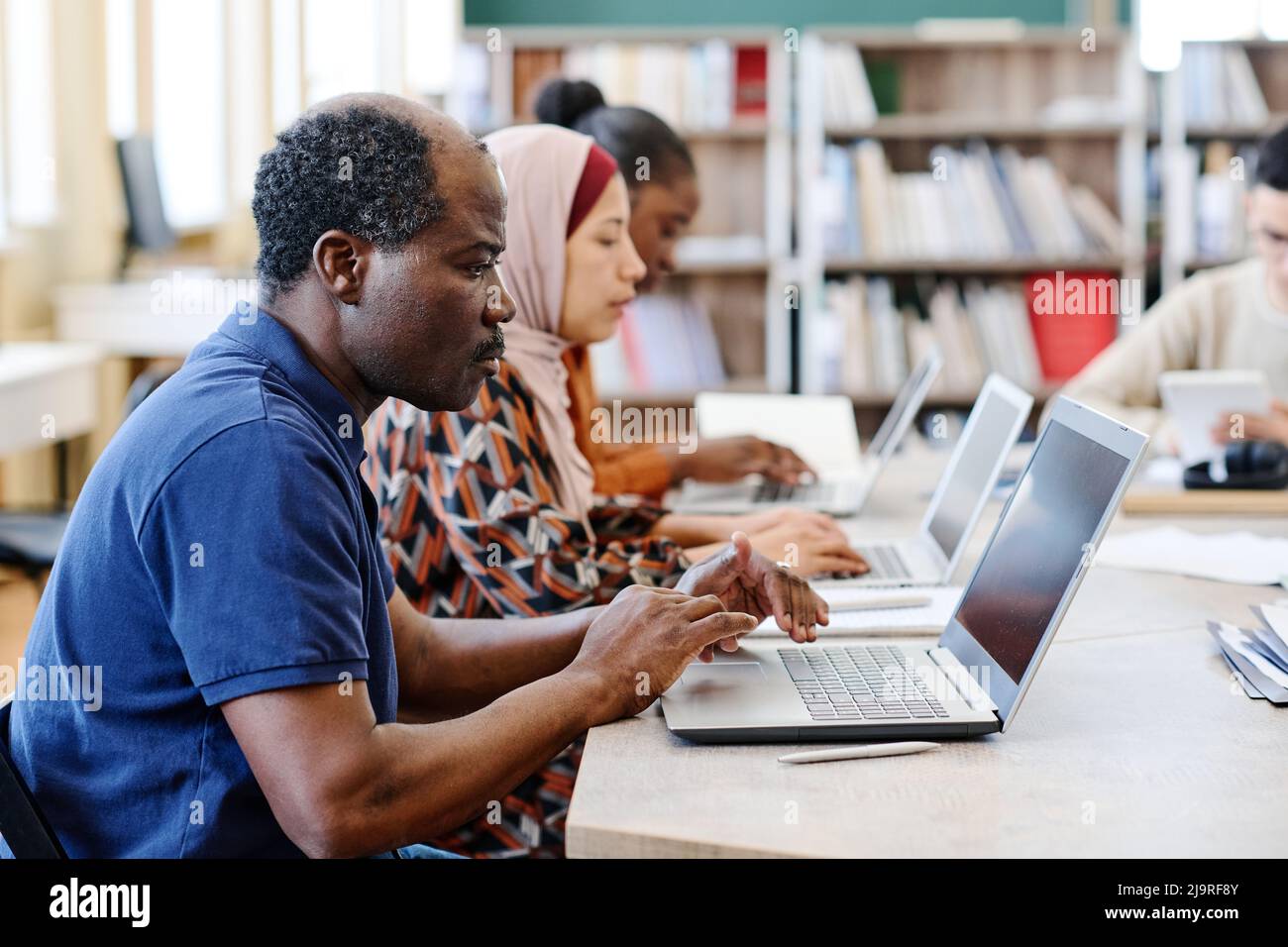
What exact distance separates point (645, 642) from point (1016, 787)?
335 millimetres

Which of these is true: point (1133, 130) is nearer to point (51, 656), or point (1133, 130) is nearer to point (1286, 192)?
point (1286, 192)

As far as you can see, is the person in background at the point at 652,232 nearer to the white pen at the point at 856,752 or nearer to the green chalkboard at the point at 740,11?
the white pen at the point at 856,752

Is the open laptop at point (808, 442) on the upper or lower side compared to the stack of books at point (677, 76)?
lower

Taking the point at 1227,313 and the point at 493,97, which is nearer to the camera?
the point at 1227,313

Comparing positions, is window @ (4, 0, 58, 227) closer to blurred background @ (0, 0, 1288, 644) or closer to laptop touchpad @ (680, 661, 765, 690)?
blurred background @ (0, 0, 1288, 644)

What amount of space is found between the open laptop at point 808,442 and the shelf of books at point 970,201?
1.48m

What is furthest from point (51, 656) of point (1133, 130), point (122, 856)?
point (1133, 130)

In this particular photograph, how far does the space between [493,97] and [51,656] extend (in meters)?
3.76

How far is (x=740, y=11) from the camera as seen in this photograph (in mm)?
6914

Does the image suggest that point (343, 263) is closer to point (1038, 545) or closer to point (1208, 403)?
point (1038, 545)

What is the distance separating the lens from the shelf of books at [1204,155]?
14.7ft

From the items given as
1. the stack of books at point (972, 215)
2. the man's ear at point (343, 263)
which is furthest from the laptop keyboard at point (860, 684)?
the stack of books at point (972, 215)

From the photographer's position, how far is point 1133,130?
4480mm

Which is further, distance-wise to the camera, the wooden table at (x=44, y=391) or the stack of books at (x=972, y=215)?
the stack of books at (x=972, y=215)
